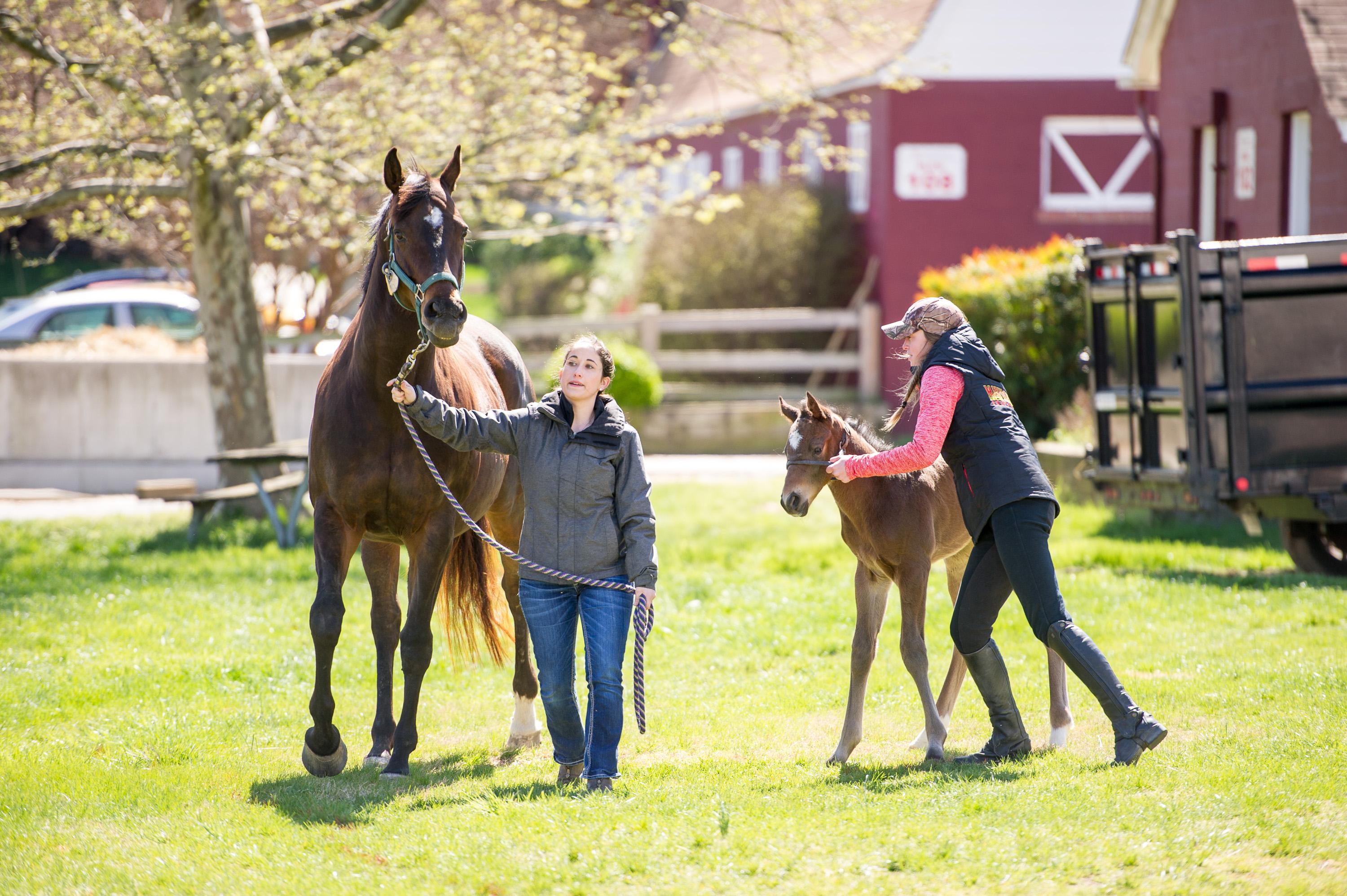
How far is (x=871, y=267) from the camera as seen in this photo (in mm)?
21703

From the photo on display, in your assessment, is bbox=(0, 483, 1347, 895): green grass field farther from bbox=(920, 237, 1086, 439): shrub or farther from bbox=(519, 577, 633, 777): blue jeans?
bbox=(920, 237, 1086, 439): shrub

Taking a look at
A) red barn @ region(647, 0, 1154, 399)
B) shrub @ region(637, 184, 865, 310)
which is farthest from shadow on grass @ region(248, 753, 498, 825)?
red barn @ region(647, 0, 1154, 399)

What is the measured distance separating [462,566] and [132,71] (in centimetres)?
726

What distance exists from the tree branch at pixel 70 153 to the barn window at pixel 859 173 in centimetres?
1298

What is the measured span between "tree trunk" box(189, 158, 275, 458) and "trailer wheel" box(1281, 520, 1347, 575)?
8827 mm

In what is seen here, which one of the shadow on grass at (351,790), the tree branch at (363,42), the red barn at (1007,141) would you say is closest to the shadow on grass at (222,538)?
the tree branch at (363,42)

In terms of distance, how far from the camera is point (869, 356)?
20.2 meters

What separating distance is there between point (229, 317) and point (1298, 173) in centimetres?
1106

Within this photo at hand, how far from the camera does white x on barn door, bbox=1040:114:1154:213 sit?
21516 mm

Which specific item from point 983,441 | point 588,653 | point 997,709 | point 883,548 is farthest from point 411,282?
point 997,709

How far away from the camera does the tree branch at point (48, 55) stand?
10.7 meters

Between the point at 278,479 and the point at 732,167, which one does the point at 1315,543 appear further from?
the point at 732,167

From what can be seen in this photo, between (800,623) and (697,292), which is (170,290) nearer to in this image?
(697,292)

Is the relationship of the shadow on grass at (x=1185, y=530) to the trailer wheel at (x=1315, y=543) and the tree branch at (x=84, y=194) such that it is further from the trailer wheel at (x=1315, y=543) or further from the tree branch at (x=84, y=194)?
the tree branch at (x=84, y=194)
